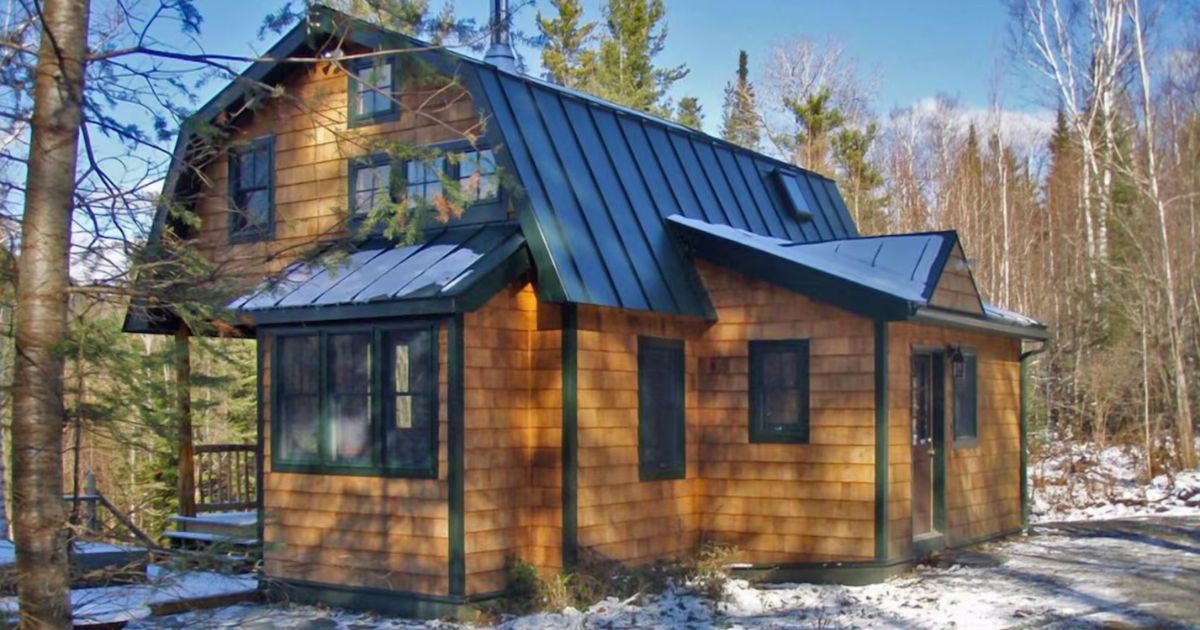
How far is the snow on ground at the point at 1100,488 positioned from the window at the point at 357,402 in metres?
10.0

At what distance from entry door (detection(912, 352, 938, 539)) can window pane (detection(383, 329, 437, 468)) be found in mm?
4985

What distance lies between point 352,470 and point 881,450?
469 cm

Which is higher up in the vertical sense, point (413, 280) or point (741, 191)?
point (741, 191)

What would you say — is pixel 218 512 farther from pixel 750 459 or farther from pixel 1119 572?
pixel 1119 572

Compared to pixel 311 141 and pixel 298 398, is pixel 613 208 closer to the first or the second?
pixel 311 141

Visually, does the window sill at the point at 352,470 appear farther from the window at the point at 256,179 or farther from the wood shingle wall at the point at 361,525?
the window at the point at 256,179

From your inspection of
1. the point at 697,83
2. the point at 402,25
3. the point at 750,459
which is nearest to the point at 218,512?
the point at 750,459

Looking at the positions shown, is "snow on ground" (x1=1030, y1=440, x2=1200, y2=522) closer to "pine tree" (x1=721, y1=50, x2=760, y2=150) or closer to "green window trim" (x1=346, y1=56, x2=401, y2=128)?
"green window trim" (x1=346, y1=56, x2=401, y2=128)

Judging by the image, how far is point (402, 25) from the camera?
5.87 m

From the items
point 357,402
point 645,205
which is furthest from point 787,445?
point 357,402

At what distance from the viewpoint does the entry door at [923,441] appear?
38.5ft

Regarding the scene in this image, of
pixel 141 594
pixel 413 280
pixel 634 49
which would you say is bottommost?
pixel 141 594

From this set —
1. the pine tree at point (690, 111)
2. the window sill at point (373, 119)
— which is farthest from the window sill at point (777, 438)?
the pine tree at point (690, 111)

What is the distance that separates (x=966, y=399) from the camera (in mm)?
12672
